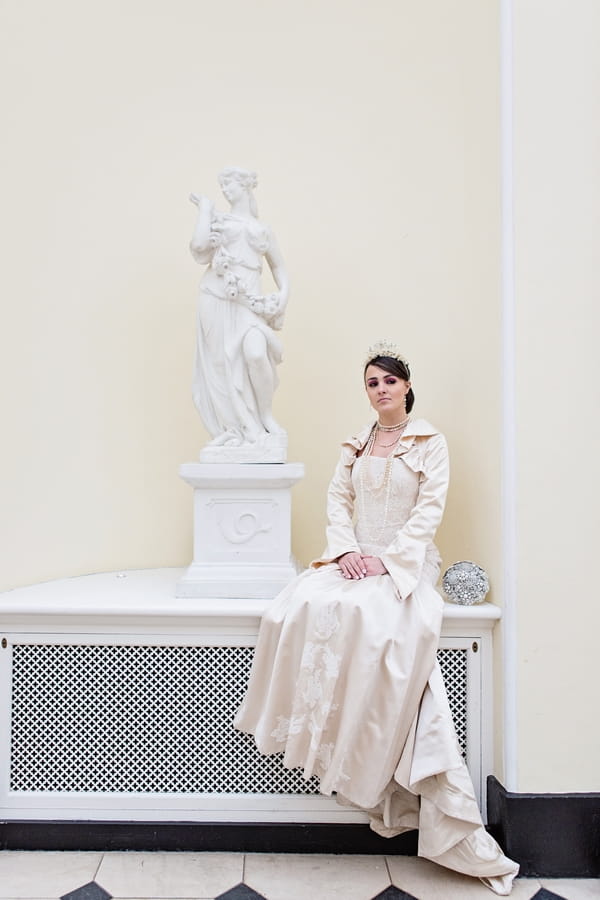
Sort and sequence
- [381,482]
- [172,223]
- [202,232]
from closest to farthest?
[381,482], [202,232], [172,223]

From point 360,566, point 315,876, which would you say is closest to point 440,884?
point 315,876

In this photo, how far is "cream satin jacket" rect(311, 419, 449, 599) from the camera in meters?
2.29

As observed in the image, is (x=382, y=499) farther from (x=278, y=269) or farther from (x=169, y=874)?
(x=169, y=874)

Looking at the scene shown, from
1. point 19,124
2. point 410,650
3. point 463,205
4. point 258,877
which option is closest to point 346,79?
point 463,205

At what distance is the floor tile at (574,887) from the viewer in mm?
2123

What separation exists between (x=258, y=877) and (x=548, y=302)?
78.4 inches

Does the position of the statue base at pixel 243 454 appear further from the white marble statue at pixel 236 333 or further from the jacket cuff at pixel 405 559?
the jacket cuff at pixel 405 559

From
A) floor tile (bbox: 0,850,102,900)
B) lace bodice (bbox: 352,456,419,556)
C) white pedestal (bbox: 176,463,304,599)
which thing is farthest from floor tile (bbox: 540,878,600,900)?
floor tile (bbox: 0,850,102,900)

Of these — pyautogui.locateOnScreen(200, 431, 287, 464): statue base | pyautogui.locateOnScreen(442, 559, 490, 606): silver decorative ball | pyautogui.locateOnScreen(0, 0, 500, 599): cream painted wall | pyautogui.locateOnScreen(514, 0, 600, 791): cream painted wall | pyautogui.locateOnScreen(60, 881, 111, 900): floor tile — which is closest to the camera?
pyautogui.locateOnScreen(60, 881, 111, 900): floor tile

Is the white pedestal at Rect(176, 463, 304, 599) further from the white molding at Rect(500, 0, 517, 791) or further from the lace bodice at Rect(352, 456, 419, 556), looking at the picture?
the white molding at Rect(500, 0, 517, 791)

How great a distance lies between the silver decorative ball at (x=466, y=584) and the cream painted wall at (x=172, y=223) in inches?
35.2

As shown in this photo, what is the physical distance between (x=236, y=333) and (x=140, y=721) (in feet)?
4.52

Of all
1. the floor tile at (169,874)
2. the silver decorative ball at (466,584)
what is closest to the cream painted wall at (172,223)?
the silver decorative ball at (466,584)

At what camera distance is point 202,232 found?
2.57m
